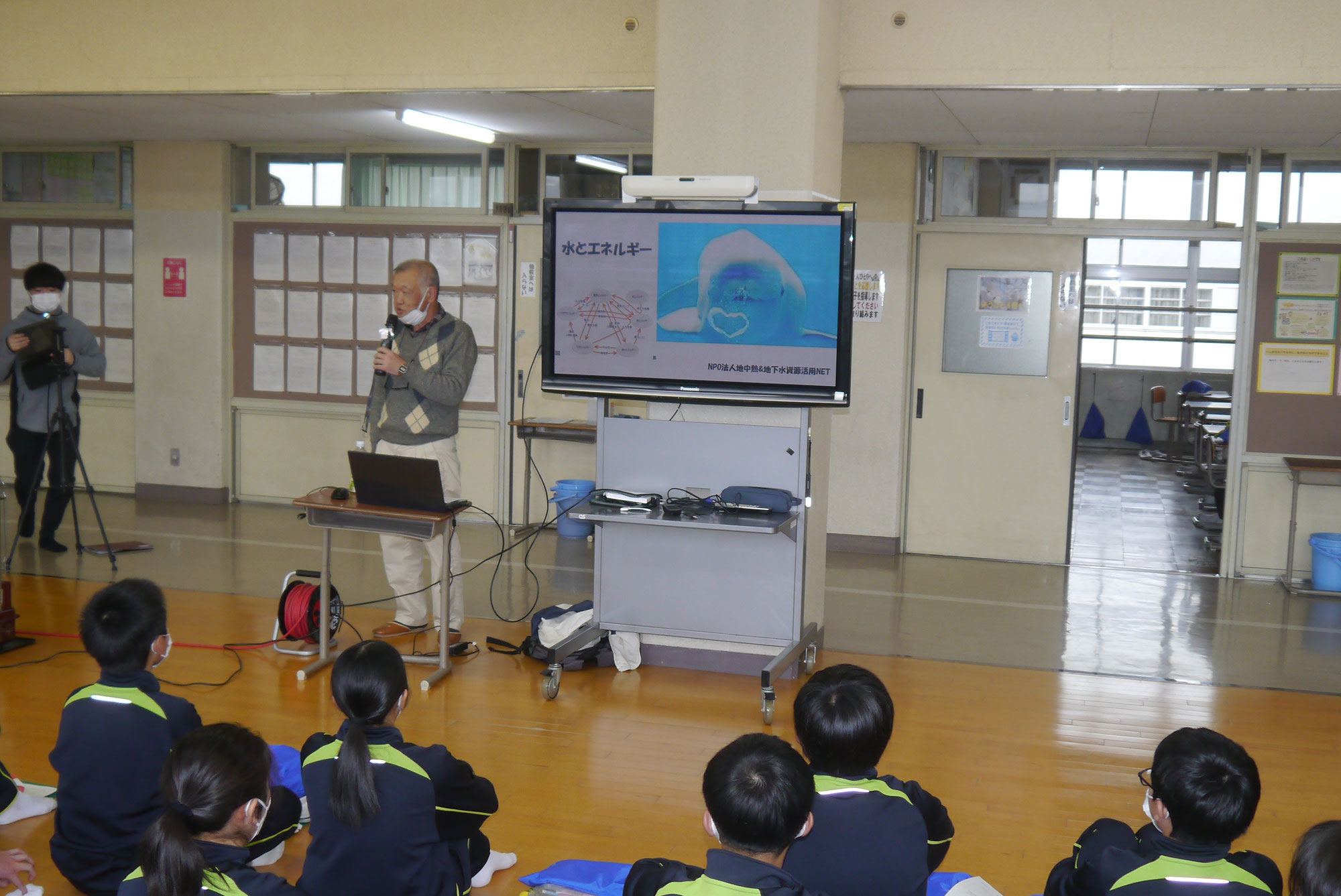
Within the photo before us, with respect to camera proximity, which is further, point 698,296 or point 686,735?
point 698,296

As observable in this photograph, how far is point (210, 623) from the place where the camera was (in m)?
5.20

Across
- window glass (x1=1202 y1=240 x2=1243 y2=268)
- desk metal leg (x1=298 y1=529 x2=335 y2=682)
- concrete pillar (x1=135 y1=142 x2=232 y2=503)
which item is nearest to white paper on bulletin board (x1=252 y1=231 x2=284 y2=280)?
concrete pillar (x1=135 y1=142 x2=232 y2=503)

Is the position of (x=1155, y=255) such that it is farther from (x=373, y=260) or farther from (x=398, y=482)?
(x=398, y=482)

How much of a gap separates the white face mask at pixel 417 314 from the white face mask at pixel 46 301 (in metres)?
→ 2.31

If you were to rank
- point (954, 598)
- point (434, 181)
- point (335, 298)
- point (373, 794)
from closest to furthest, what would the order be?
point (373, 794) → point (954, 598) → point (434, 181) → point (335, 298)

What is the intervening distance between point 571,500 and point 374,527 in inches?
104

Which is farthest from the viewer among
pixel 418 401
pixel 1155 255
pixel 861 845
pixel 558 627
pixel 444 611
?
pixel 1155 255

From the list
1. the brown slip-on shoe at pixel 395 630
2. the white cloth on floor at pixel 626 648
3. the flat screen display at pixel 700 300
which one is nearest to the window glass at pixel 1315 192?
the flat screen display at pixel 700 300

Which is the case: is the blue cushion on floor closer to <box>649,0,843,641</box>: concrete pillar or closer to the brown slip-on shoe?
<box>649,0,843,641</box>: concrete pillar

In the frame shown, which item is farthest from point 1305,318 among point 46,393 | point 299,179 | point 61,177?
point 61,177

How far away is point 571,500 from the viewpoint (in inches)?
279

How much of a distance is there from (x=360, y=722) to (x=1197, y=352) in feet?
44.8

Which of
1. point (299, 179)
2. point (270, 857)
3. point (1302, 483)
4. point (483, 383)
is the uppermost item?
point (299, 179)

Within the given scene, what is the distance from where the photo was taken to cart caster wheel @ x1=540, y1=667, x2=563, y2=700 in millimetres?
4367
